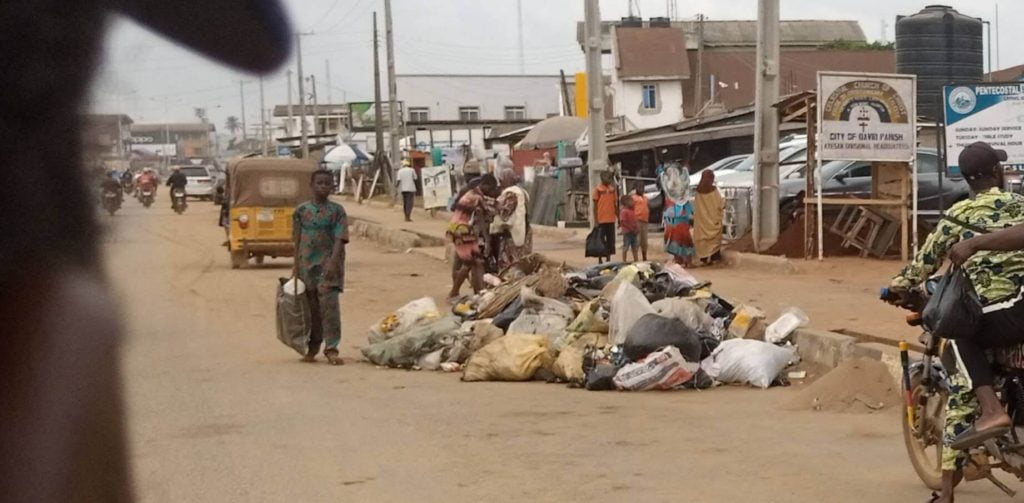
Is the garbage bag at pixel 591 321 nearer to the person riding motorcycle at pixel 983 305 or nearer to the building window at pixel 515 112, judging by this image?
the person riding motorcycle at pixel 983 305

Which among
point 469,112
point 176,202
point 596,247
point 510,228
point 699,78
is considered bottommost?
point 596,247

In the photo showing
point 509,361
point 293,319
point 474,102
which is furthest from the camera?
point 474,102

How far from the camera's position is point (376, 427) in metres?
7.78

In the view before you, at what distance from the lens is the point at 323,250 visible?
10.8 m

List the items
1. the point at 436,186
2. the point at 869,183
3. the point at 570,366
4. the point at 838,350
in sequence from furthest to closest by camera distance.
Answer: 1. the point at 436,186
2. the point at 869,183
3. the point at 570,366
4. the point at 838,350

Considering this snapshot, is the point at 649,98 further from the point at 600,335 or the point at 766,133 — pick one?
the point at 600,335

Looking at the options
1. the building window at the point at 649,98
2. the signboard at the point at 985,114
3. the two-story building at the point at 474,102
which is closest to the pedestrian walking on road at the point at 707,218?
the signboard at the point at 985,114

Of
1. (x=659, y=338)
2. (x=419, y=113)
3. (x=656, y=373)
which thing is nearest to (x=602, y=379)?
(x=656, y=373)

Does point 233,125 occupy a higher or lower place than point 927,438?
higher

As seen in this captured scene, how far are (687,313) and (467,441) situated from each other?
10.3 feet

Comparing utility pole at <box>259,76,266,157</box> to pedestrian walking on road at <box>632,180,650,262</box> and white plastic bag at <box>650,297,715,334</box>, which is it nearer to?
white plastic bag at <box>650,297,715,334</box>

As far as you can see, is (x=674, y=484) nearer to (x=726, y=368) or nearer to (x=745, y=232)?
(x=726, y=368)

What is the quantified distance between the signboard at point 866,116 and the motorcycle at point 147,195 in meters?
13.8

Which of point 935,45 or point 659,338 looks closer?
point 659,338
